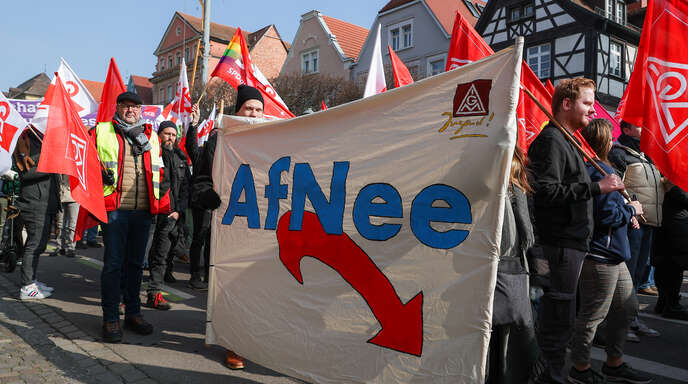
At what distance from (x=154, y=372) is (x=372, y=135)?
7.22 feet

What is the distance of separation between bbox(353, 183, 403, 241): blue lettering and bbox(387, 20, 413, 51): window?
27638 millimetres

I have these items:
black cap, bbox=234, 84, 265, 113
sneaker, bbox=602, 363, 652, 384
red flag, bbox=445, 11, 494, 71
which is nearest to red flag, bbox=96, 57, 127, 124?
black cap, bbox=234, 84, 265, 113

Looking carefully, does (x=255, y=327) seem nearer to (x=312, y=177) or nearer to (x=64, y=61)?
(x=312, y=177)

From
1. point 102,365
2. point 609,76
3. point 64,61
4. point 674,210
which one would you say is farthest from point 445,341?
point 609,76

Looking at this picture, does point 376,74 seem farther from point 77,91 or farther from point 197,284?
point 77,91

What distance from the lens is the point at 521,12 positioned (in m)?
24.7

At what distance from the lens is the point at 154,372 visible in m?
3.64

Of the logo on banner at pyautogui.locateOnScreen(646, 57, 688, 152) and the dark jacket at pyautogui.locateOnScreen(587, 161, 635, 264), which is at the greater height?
the logo on banner at pyautogui.locateOnScreen(646, 57, 688, 152)

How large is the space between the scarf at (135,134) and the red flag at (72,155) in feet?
0.89

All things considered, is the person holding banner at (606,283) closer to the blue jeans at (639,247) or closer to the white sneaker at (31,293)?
the blue jeans at (639,247)

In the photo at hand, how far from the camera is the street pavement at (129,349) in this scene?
3602mm

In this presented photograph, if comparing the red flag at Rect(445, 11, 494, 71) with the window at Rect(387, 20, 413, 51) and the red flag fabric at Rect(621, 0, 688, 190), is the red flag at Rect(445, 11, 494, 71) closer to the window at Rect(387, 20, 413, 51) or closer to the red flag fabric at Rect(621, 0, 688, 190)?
the red flag fabric at Rect(621, 0, 688, 190)

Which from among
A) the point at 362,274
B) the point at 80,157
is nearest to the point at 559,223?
the point at 362,274

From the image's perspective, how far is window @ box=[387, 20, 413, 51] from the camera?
97.1 feet
